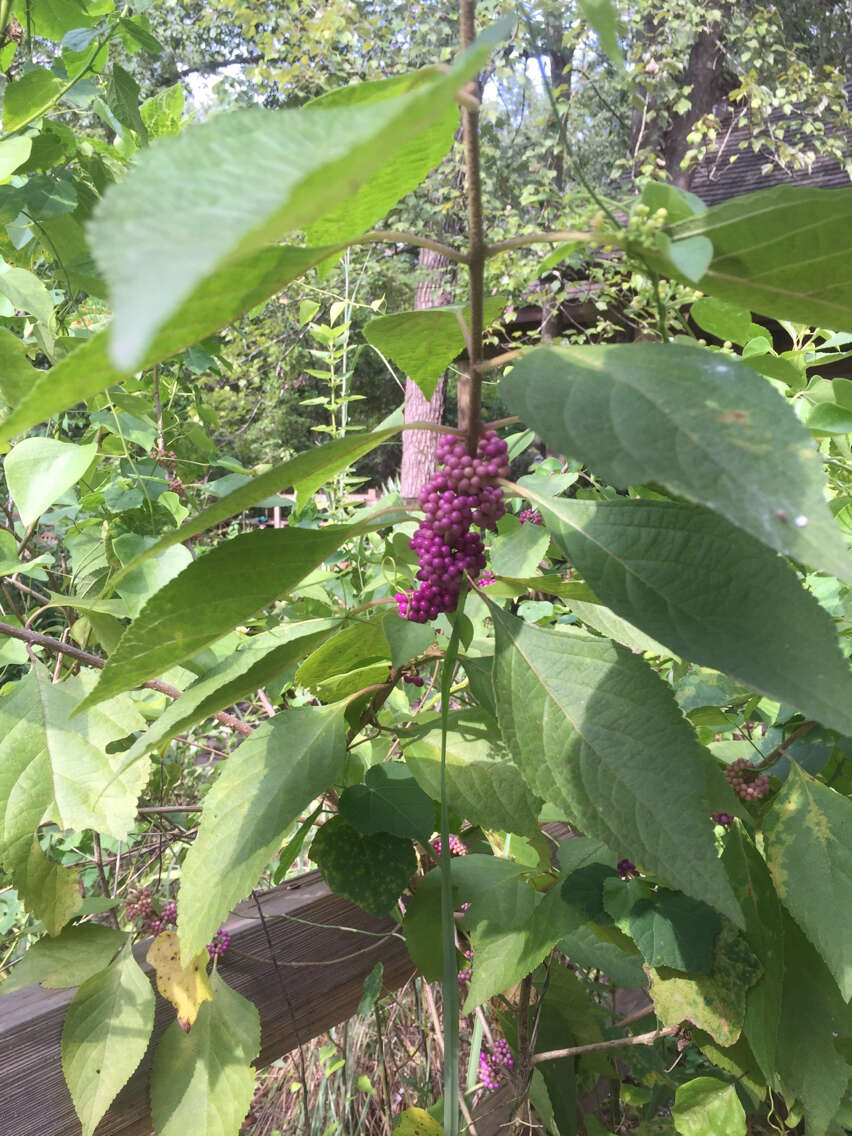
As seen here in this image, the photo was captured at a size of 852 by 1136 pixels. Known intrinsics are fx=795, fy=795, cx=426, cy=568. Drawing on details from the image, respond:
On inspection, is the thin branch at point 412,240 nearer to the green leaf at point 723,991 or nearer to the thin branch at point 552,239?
the thin branch at point 552,239

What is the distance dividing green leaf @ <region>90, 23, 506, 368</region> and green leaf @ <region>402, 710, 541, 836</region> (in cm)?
43

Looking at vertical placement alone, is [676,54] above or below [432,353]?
below

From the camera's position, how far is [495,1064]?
0.99 meters

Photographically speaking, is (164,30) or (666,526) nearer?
(666,526)

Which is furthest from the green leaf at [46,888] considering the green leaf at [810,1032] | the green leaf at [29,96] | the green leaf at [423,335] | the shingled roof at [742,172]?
the shingled roof at [742,172]

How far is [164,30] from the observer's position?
8.15 metres

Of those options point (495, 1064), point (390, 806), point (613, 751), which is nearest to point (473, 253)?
point (613, 751)

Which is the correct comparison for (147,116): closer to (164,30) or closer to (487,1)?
(487,1)

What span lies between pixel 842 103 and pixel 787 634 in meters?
6.52

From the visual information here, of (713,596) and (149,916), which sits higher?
(713,596)

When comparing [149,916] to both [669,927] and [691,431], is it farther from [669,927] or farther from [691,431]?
[691,431]

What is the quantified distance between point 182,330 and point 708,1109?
2.61ft

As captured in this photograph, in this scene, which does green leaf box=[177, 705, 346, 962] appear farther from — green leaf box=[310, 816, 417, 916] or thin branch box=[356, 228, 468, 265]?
thin branch box=[356, 228, 468, 265]

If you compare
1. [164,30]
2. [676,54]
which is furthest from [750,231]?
[164,30]
